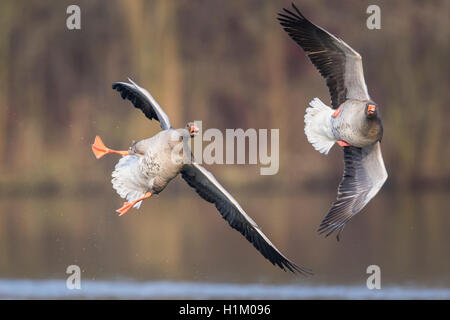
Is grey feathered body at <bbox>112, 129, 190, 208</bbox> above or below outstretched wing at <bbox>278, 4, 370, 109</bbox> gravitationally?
below

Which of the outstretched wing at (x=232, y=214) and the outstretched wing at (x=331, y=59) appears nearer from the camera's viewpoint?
the outstretched wing at (x=232, y=214)

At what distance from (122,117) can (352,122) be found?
10.3m

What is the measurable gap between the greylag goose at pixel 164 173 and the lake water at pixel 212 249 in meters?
2.10

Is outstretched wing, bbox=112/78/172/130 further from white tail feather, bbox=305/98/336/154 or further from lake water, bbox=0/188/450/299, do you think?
lake water, bbox=0/188/450/299

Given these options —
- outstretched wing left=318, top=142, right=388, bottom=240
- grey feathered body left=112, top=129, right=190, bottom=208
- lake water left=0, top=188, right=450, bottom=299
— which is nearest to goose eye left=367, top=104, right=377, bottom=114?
outstretched wing left=318, top=142, right=388, bottom=240

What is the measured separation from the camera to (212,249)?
12.2 meters

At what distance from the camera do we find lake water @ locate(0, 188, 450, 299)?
978 cm

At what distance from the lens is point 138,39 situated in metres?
17.4

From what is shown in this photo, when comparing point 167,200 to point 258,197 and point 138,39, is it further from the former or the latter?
point 138,39

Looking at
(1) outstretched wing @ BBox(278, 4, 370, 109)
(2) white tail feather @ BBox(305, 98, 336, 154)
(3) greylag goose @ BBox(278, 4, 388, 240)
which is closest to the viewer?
(3) greylag goose @ BBox(278, 4, 388, 240)

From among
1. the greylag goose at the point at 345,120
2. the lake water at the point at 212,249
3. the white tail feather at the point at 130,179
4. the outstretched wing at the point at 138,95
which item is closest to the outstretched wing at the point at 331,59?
the greylag goose at the point at 345,120

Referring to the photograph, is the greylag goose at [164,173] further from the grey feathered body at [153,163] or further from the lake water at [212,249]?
the lake water at [212,249]

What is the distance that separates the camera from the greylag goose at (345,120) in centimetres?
763

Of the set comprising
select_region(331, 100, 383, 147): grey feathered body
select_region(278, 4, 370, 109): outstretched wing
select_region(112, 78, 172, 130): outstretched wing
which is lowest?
select_region(331, 100, 383, 147): grey feathered body
